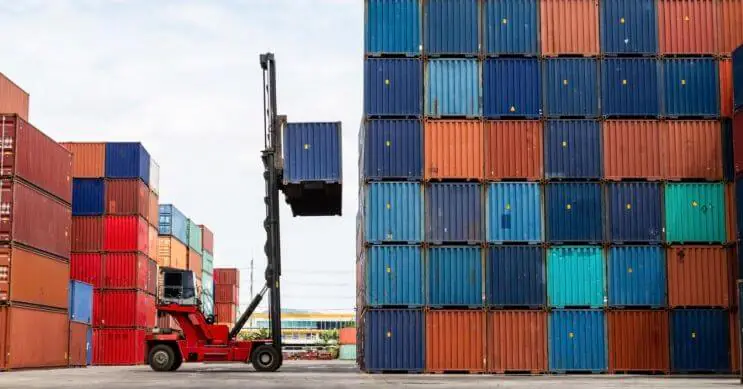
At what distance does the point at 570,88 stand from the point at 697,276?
881 cm

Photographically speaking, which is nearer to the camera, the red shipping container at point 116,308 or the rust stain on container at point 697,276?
the rust stain on container at point 697,276

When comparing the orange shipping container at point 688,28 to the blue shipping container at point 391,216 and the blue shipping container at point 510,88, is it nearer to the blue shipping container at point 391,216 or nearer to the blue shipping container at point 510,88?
the blue shipping container at point 510,88

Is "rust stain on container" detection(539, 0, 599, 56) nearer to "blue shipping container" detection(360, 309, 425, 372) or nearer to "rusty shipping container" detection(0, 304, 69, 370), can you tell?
"blue shipping container" detection(360, 309, 425, 372)

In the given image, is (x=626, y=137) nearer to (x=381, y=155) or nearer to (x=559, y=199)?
(x=559, y=199)

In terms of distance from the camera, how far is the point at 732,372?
39.2 metres

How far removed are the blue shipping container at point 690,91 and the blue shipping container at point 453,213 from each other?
868cm

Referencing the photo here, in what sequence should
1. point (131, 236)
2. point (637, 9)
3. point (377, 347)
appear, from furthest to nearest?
1. point (131, 236)
2. point (637, 9)
3. point (377, 347)

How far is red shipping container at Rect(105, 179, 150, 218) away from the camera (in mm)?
59781

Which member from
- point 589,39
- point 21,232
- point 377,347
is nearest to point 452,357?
point 377,347

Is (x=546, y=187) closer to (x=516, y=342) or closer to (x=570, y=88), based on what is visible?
(x=570, y=88)

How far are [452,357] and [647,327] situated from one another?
7.68 m

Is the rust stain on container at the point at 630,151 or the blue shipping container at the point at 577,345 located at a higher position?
the rust stain on container at the point at 630,151

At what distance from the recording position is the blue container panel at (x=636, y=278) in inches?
1547

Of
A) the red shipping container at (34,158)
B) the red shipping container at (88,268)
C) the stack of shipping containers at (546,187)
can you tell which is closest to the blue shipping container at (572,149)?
the stack of shipping containers at (546,187)
